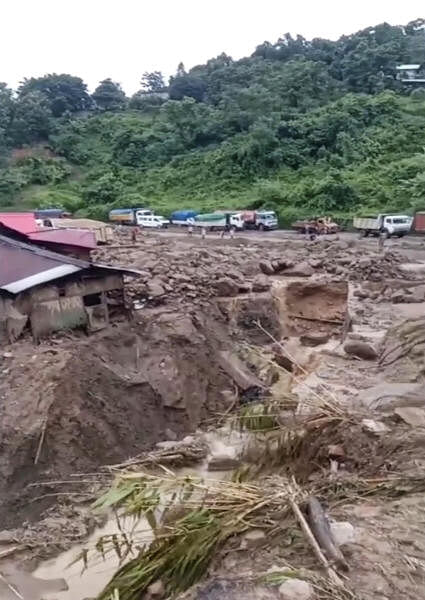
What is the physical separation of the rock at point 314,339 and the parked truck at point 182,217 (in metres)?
19.9

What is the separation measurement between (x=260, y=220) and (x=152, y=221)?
20.3ft

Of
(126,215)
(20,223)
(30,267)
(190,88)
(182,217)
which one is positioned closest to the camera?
(30,267)

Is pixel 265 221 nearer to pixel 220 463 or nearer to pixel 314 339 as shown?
pixel 314 339

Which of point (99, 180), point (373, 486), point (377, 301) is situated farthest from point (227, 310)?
point (99, 180)

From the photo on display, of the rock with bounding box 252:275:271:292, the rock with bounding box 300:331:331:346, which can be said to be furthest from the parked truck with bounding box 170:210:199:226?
the rock with bounding box 300:331:331:346

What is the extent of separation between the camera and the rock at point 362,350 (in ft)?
35.9

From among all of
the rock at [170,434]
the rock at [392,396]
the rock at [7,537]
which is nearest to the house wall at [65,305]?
the rock at [170,434]

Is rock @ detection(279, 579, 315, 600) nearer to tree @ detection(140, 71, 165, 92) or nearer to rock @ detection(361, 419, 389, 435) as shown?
rock @ detection(361, 419, 389, 435)

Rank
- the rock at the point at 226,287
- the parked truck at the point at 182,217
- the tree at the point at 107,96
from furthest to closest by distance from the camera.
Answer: the tree at the point at 107,96, the parked truck at the point at 182,217, the rock at the point at 226,287

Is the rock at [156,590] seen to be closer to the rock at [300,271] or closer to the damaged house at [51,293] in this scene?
the damaged house at [51,293]

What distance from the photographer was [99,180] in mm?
→ 44062

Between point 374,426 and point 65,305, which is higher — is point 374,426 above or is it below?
above

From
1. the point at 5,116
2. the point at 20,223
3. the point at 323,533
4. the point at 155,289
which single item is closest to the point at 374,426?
the point at 323,533

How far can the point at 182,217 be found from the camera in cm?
3581
